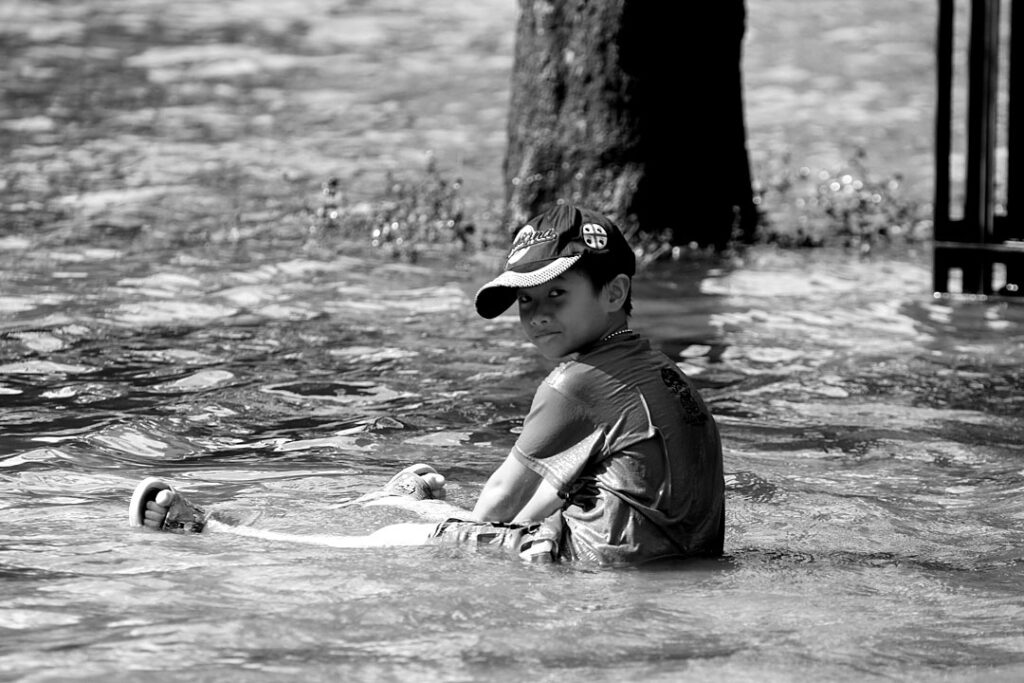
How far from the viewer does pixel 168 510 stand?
5.52 metres

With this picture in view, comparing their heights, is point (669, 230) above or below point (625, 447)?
above

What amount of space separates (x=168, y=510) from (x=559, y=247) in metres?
1.58

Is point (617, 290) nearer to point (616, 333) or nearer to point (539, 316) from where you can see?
point (616, 333)

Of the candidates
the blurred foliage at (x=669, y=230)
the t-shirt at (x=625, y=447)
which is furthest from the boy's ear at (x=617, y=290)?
the blurred foliage at (x=669, y=230)

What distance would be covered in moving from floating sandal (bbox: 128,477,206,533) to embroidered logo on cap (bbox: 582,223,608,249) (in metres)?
1.60

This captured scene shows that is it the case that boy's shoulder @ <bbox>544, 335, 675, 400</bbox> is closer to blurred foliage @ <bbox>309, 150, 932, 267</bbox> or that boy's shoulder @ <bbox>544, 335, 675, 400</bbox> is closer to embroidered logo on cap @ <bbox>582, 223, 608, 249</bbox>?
embroidered logo on cap @ <bbox>582, 223, 608, 249</bbox>

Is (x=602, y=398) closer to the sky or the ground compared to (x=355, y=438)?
closer to the sky

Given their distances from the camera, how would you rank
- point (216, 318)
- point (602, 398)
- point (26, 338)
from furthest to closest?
point (216, 318)
point (26, 338)
point (602, 398)

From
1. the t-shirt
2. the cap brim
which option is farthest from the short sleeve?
the cap brim

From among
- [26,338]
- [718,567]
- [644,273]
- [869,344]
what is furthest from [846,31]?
[718,567]

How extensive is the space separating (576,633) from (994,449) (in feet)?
9.61

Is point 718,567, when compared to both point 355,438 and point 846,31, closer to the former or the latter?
point 355,438

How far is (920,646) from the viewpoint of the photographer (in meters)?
4.56

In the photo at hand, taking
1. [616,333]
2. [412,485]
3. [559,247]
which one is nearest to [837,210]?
[412,485]
